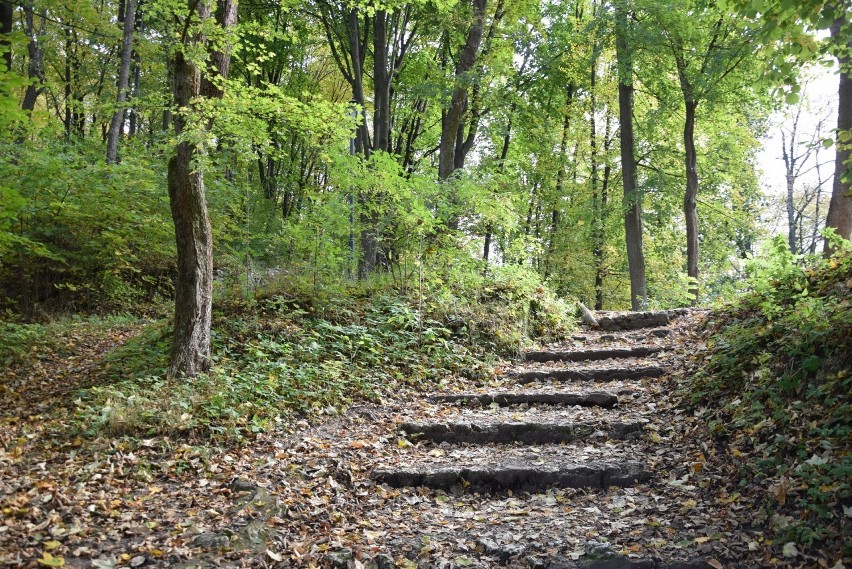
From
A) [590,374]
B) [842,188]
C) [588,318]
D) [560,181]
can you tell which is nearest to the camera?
[590,374]

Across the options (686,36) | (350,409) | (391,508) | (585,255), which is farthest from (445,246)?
(585,255)

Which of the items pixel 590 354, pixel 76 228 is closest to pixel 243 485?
pixel 590 354

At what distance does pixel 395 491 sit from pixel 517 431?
170 cm

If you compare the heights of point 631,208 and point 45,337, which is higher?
point 631,208

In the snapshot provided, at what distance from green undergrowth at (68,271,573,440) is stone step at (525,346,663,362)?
19.4 inches

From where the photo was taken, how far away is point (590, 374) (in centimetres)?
798

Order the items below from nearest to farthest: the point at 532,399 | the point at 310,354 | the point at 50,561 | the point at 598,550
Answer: the point at 50,561, the point at 598,550, the point at 532,399, the point at 310,354

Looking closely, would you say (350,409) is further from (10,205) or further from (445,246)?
(10,205)

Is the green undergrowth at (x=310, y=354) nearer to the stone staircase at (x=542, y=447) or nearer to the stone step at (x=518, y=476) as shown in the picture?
the stone staircase at (x=542, y=447)

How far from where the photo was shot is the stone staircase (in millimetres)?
4000

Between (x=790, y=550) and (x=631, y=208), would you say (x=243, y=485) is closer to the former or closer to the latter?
(x=790, y=550)

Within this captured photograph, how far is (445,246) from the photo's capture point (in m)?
9.46

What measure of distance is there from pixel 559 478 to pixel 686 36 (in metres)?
12.7

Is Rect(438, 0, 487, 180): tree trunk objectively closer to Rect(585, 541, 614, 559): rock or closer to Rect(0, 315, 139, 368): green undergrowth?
Rect(0, 315, 139, 368): green undergrowth
